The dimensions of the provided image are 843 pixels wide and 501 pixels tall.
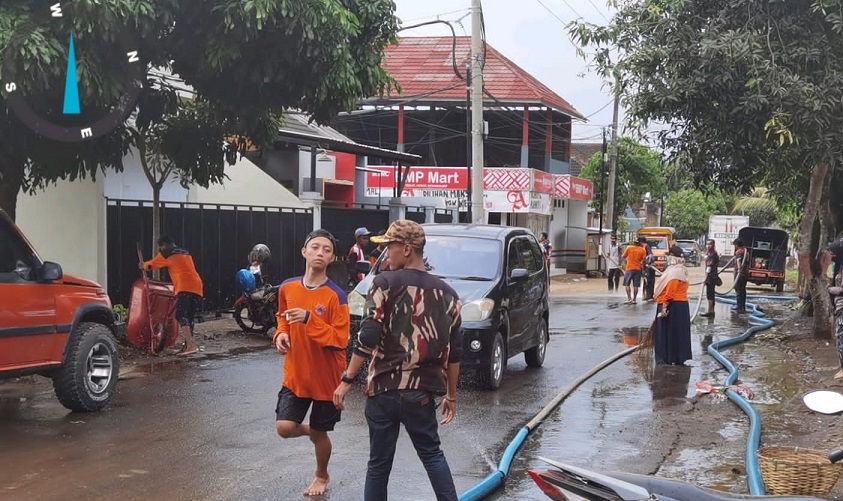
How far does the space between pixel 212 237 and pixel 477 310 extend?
8621mm

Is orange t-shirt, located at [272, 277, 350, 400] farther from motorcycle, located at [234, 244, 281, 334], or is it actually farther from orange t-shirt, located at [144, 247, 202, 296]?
motorcycle, located at [234, 244, 281, 334]

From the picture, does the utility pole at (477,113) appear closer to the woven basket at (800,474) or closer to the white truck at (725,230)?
the woven basket at (800,474)

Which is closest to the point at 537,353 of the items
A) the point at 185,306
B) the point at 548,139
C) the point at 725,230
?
the point at 185,306

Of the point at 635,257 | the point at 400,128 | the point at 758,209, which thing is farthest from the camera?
the point at 758,209

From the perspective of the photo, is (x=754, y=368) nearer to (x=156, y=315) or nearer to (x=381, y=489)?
(x=156, y=315)

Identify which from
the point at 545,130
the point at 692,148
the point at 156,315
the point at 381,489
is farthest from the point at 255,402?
the point at 545,130

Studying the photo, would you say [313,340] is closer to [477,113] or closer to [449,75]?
[477,113]

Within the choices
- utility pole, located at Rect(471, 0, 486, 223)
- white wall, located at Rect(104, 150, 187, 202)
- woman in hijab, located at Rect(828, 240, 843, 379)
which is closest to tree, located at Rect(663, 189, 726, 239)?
utility pole, located at Rect(471, 0, 486, 223)

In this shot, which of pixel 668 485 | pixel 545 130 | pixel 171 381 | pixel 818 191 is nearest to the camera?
pixel 668 485

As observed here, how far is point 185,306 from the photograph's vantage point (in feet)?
42.9

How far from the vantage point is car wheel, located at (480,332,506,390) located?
10.5 metres

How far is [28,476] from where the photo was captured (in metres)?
6.70

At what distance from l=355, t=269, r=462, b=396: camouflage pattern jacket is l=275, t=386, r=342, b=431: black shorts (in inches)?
35.9

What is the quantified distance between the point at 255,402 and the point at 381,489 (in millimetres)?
4813
